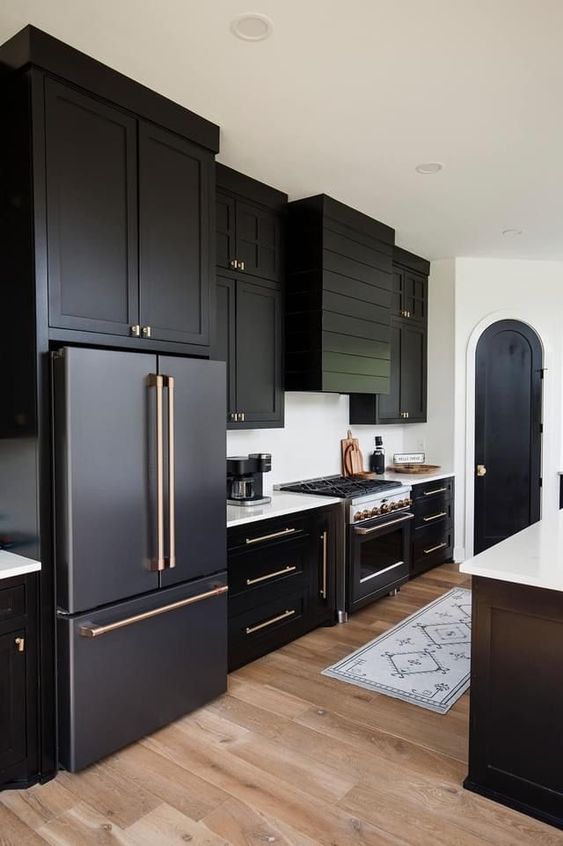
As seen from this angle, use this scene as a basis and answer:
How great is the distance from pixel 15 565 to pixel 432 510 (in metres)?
3.74

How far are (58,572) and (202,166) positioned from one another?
201 centimetres

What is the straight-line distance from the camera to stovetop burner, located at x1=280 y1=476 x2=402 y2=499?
399 centimetres

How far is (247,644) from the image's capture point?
126 inches

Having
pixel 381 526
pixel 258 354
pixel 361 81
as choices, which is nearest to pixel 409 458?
pixel 381 526

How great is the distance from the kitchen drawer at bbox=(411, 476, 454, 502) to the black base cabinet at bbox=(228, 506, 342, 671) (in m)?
1.28

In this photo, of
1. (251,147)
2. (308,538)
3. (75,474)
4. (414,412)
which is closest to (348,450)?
(414,412)

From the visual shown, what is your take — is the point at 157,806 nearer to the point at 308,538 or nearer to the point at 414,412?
the point at 308,538

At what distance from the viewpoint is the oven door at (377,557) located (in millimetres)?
3902

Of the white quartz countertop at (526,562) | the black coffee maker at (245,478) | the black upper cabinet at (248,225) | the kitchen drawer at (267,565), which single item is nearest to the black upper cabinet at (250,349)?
the black upper cabinet at (248,225)

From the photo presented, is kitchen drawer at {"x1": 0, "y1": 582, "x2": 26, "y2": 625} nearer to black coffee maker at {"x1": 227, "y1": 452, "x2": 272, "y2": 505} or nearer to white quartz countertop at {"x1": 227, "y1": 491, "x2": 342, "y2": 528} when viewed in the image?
white quartz countertop at {"x1": 227, "y1": 491, "x2": 342, "y2": 528}

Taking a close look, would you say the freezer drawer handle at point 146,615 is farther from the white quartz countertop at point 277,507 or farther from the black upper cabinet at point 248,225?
the black upper cabinet at point 248,225

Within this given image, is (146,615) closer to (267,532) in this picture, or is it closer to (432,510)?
(267,532)

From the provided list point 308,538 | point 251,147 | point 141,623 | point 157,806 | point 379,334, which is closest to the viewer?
point 157,806

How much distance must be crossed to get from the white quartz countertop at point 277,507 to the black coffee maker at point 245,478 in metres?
0.08
